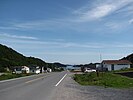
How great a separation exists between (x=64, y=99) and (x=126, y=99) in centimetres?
322

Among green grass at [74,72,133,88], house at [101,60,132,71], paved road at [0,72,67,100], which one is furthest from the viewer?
house at [101,60,132,71]

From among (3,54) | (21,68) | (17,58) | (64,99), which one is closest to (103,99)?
(64,99)

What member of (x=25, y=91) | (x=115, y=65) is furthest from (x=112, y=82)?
(x=115, y=65)

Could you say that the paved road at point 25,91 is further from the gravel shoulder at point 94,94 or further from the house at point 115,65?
the house at point 115,65

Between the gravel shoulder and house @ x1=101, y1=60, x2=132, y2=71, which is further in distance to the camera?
house @ x1=101, y1=60, x2=132, y2=71

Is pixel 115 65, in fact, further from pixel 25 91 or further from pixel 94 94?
pixel 94 94

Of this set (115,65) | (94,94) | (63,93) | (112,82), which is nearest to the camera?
(94,94)

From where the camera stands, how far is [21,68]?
148m

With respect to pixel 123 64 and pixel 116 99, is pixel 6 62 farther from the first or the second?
pixel 116 99

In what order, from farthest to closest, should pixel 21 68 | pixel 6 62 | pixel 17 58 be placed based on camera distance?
1. pixel 17 58
2. pixel 6 62
3. pixel 21 68

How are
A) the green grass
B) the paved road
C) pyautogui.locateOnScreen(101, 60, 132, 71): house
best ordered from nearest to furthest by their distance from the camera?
1. the paved road
2. the green grass
3. pyautogui.locateOnScreen(101, 60, 132, 71): house

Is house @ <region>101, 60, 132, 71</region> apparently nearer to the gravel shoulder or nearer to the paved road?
the paved road

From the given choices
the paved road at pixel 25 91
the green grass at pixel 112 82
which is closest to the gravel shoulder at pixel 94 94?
the paved road at pixel 25 91

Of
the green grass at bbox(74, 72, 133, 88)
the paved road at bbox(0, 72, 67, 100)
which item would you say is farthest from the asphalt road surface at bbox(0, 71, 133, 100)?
the green grass at bbox(74, 72, 133, 88)
